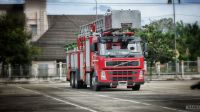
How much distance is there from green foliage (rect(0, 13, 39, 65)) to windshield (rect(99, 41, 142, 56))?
30.9 meters

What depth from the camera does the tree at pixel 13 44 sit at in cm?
5881

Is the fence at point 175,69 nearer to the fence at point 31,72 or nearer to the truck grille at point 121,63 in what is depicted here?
the fence at point 31,72

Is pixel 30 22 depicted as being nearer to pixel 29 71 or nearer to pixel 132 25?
pixel 29 71

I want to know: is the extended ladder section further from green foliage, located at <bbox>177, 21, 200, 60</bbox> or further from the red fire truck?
green foliage, located at <bbox>177, 21, 200, 60</bbox>

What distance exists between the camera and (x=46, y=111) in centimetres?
1587

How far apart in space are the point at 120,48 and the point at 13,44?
32.5m

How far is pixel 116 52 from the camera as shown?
93.9ft

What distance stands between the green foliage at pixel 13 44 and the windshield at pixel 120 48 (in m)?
30.9

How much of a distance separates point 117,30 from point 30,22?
5010cm

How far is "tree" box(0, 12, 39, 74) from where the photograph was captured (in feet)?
193

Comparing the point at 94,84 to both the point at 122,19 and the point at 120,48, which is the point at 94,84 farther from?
the point at 122,19

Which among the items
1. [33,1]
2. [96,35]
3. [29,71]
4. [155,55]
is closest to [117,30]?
[96,35]

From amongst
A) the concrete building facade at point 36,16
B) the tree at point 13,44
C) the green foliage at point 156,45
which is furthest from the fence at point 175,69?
the concrete building facade at point 36,16

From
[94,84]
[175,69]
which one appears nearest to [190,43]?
[175,69]
